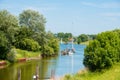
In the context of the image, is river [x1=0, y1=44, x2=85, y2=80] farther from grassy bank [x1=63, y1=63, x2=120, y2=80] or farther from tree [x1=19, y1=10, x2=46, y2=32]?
tree [x1=19, y1=10, x2=46, y2=32]

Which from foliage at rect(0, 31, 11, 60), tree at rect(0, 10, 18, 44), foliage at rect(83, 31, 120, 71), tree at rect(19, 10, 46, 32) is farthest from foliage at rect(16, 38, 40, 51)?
foliage at rect(83, 31, 120, 71)

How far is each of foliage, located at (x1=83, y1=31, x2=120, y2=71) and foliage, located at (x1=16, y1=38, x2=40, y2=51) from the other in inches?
1279

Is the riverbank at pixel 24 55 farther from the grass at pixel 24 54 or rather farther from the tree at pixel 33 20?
the tree at pixel 33 20

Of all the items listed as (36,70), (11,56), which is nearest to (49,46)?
(11,56)

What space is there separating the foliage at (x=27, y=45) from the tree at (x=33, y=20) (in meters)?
3.13

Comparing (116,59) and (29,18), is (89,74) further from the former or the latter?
(29,18)

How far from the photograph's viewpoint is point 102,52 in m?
33.3

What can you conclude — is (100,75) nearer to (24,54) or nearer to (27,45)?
(24,54)

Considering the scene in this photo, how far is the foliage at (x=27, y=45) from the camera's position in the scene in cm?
6612

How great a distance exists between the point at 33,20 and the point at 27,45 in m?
5.25

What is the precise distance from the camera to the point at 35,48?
66750 mm

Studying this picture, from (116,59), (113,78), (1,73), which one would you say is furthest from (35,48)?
(113,78)

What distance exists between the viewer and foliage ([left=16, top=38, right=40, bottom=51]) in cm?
6612

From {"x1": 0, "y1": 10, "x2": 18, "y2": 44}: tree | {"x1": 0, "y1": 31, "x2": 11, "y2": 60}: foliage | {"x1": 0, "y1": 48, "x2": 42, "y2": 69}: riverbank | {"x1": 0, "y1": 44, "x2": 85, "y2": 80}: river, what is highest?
{"x1": 0, "y1": 10, "x2": 18, "y2": 44}: tree
